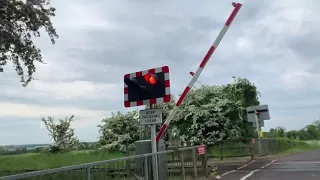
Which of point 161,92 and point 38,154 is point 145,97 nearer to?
point 161,92

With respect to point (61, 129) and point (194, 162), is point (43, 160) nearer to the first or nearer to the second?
point (194, 162)

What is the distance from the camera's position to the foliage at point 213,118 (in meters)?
25.8

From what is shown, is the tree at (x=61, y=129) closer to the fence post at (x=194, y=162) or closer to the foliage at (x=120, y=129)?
the foliage at (x=120, y=129)

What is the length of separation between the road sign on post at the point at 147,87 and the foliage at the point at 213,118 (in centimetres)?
1749

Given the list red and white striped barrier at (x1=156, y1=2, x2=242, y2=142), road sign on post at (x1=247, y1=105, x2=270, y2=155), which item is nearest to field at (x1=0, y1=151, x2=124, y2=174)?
red and white striped barrier at (x1=156, y1=2, x2=242, y2=142)

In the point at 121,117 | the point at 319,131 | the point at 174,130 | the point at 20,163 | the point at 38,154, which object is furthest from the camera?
the point at 319,131

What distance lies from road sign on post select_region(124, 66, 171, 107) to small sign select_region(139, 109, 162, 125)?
19cm

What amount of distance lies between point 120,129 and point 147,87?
18.4 metres

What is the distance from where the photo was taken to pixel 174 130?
27.4m

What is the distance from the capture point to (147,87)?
738cm

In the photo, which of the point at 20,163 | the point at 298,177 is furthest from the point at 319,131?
the point at 20,163

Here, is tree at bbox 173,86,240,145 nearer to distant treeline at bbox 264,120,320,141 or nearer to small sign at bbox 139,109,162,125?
distant treeline at bbox 264,120,320,141

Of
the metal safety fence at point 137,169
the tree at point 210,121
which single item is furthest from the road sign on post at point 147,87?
the tree at point 210,121

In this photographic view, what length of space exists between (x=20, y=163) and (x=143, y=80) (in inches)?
319
